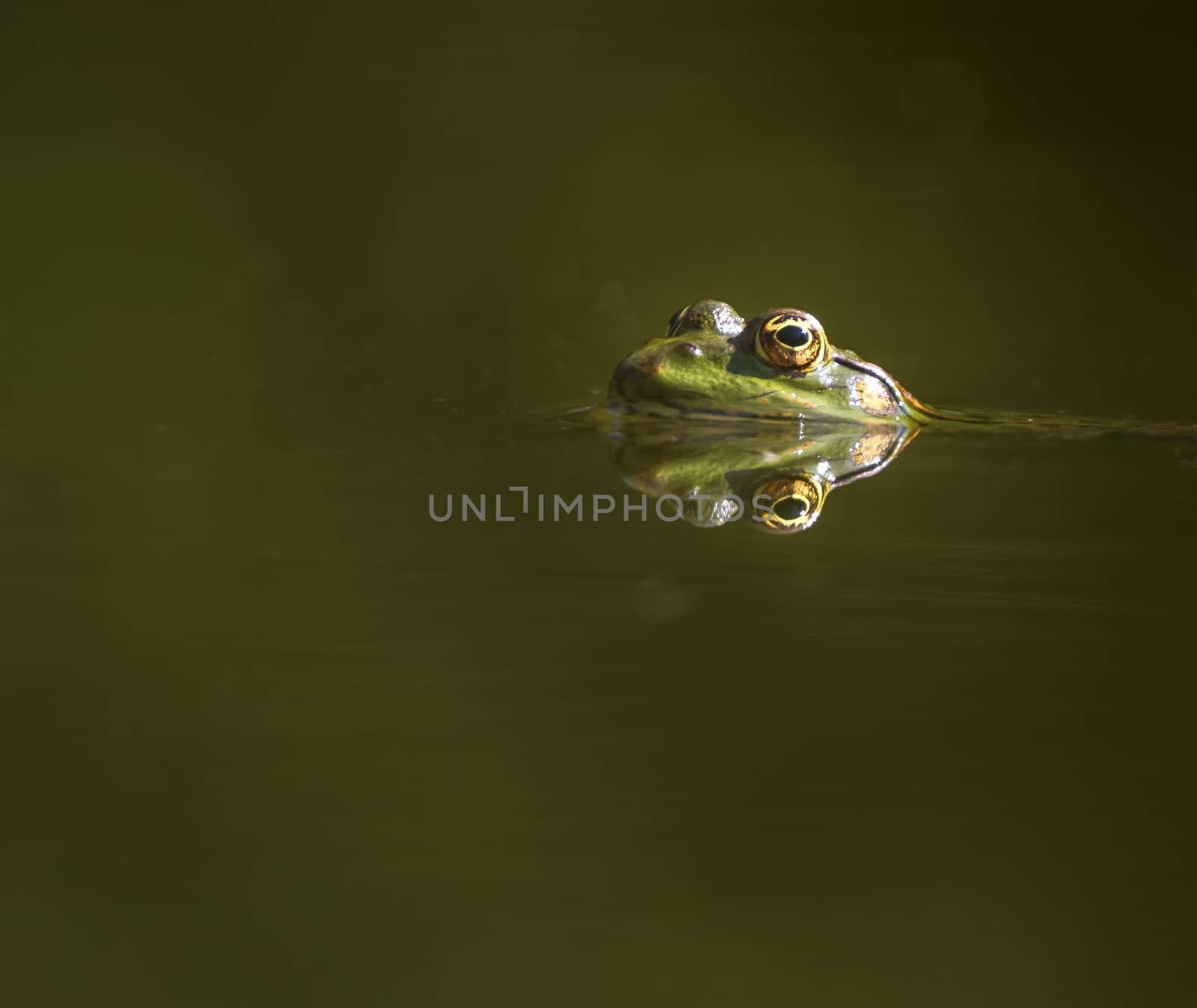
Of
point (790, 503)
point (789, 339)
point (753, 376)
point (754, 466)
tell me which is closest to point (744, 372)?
point (753, 376)

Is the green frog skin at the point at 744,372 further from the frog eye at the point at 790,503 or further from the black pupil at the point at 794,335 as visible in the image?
the frog eye at the point at 790,503

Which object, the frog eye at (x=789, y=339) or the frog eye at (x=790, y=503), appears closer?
the frog eye at (x=790, y=503)

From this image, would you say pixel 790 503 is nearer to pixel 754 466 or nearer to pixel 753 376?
pixel 754 466

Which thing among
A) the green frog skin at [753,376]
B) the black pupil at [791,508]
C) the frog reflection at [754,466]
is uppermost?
the green frog skin at [753,376]

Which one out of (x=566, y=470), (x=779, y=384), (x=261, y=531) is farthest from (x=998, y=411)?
(x=261, y=531)

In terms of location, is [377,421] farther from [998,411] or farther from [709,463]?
[998,411]

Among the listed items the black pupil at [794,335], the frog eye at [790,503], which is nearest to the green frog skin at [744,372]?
the black pupil at [794,335]

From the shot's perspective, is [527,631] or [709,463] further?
[709,463]
